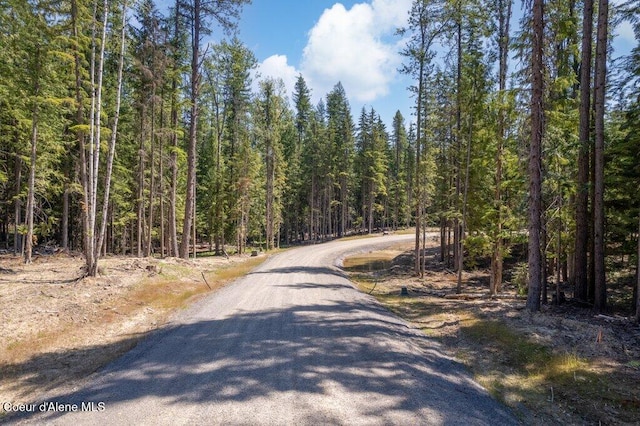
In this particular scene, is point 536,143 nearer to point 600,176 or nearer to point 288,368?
point 600,176

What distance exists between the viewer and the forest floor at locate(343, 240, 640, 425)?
6.00 meters

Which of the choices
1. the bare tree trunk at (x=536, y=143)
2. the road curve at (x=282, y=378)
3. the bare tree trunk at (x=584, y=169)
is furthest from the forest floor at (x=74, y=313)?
the bare tree trunk at (x=584, y=169)

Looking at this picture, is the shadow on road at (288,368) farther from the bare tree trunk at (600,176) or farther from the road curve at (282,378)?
the bare tree trunk at (600,176)

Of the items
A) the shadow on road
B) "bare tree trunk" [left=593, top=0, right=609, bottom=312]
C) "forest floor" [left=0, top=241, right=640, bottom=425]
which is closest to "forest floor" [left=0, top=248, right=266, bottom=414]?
"forest floor" [left=0, top=241, right=640, bottom=425]

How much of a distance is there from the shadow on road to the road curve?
0.02 meters

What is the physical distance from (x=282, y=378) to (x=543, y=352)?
6171mm

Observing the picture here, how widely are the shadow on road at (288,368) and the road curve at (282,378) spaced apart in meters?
0.02

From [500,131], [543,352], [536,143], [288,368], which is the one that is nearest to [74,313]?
[288,368]

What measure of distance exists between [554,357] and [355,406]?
525 centimetres

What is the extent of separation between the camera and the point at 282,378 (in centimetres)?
622

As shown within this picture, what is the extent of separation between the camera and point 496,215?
607 inches

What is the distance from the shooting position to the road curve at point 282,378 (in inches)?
202

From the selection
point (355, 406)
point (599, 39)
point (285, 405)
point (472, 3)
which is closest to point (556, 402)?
point (355, 406)

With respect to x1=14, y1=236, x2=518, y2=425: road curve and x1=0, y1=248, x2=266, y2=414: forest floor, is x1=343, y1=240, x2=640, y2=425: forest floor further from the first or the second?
x1=0, y1=248, x2=266, y2=414: forest floor
